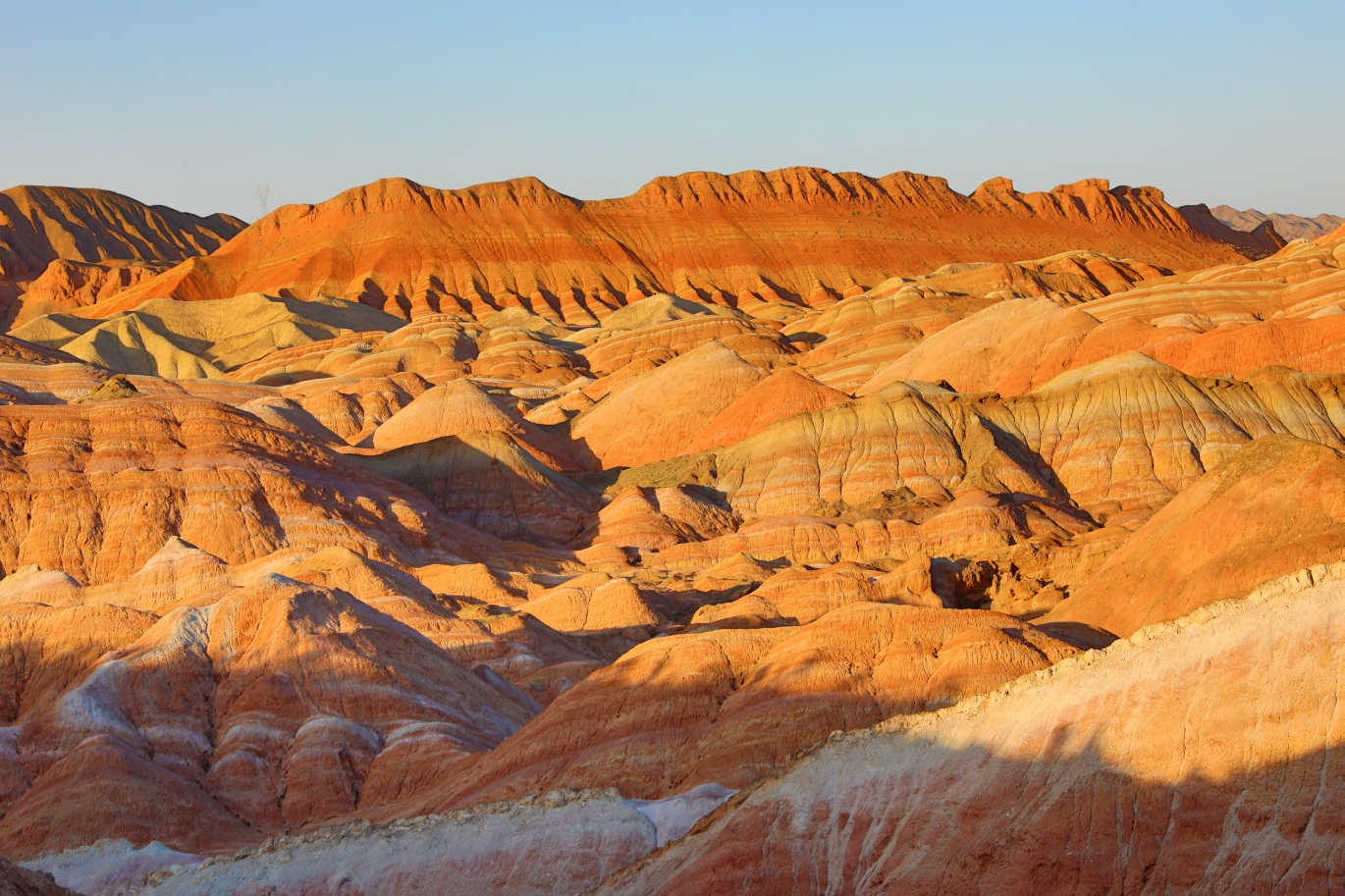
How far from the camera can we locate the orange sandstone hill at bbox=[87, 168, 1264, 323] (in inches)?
7032

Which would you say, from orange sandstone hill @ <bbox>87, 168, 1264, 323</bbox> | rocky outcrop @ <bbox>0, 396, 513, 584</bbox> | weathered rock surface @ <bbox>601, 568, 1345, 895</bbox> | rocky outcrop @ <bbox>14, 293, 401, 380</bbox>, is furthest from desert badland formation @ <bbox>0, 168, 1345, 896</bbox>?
orange sandstone hill @ <bbox>87, 168, 1264, 323</bbox>

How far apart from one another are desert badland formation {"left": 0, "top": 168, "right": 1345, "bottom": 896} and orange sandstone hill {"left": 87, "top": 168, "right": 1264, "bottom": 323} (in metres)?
53.8

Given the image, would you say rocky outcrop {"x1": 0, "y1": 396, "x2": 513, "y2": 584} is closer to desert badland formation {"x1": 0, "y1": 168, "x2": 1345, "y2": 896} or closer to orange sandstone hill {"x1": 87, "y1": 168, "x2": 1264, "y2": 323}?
desert badland formation {"x1": 0, "y1": 168, "x2": 1345, "y2": 896}

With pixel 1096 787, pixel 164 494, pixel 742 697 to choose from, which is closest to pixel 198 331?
pixel 164 494

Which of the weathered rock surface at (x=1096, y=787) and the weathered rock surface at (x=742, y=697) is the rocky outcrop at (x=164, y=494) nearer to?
the weathered rock surface at (x=742, y=697)

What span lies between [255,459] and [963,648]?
39.1 meters

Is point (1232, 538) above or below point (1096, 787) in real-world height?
above

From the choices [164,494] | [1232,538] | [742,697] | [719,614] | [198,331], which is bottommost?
[719,614]

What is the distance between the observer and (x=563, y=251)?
188 metres

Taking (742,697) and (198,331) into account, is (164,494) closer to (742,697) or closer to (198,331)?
(742,697)

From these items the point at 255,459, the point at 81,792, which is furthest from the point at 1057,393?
the point at 81,792

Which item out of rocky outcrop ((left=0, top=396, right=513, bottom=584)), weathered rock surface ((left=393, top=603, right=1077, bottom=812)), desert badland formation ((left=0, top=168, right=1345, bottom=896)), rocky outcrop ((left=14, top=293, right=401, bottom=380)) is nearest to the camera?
desert badland formation ((left=0, top=168, right=1345, bottom=896))

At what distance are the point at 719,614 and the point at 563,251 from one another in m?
143

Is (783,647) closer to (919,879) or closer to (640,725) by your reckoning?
(640,725)
